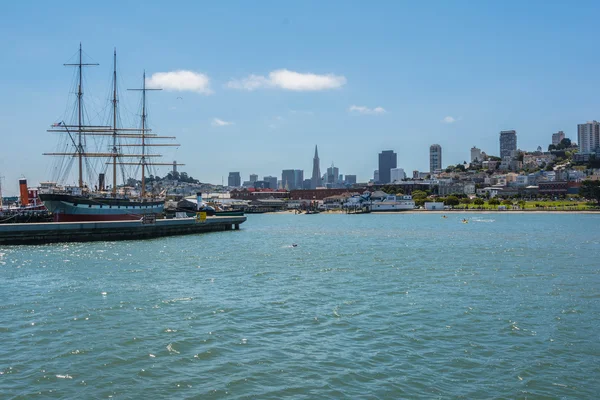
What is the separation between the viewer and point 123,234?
52500 mm

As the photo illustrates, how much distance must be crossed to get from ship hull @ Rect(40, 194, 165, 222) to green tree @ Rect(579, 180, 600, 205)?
392 feet

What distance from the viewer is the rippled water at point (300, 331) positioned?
456 inches

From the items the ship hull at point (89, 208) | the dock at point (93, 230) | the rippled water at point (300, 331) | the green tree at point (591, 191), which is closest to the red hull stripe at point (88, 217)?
the ship hull at point (89, 208)

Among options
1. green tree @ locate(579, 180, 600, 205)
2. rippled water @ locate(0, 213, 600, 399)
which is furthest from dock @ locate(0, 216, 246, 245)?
green tree @ locate(579, 180, 600, 205)

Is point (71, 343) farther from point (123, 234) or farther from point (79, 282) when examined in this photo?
point (123, 234)

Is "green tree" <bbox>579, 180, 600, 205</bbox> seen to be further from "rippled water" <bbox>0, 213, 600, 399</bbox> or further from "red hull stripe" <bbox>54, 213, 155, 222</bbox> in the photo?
"rippled water" <bbox>0, 213, 600, 399</bbox>

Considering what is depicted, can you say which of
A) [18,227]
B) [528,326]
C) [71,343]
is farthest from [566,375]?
[18,227]

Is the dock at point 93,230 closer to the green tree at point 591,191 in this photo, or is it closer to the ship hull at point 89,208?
the ship hull at point 89,208

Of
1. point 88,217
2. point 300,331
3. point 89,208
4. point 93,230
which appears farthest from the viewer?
point 89,208

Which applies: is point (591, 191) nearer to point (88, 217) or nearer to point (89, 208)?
point (89, 208)

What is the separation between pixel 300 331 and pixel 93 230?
38964 millimetres

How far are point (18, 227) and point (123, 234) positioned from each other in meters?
10.1

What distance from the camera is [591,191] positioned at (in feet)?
471

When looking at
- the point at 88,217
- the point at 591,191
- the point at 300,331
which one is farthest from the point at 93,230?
the point at 591,191
